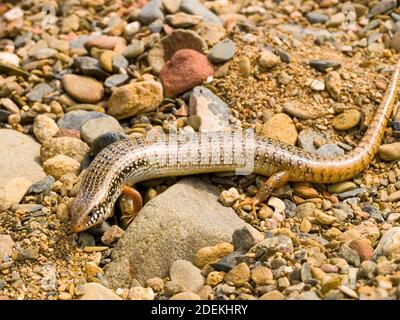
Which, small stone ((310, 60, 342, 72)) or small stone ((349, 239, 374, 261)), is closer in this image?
small stone ((349, 239, 374, 261))

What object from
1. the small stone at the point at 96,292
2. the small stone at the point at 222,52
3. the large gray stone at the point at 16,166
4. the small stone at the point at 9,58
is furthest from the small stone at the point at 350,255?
the small stone at the point at 9,58

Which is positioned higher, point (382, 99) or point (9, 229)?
point (382, 99)

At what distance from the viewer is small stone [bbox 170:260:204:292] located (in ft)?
17.5

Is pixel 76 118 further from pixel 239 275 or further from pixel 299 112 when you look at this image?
pixel 239 275

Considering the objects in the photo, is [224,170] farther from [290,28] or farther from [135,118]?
[290,28]

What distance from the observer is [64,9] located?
9023 mm

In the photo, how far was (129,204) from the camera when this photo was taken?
6418 millimetres

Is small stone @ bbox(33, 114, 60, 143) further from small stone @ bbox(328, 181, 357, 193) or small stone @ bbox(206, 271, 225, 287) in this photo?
small stone @ bbox(328, 181, 357, 193)

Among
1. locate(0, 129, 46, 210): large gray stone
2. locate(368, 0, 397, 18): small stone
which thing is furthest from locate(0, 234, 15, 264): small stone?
locate(368, 0, 397, 18): small stone

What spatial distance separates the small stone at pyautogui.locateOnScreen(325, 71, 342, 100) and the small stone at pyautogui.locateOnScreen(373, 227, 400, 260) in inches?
83.5

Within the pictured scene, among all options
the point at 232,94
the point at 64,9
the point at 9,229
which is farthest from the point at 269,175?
the point at 64,9

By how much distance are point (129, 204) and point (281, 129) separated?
1.81 meters
